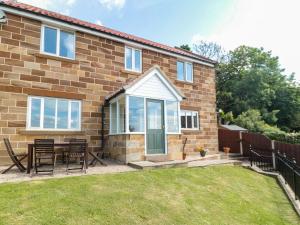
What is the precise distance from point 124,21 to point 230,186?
1454 centimetres

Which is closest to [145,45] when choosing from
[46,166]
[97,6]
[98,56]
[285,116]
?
[98,56]

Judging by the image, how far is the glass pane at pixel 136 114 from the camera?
10.0 m

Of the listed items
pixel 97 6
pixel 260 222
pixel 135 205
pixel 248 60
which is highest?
pixel 248 60

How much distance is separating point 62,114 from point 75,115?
1.99ft

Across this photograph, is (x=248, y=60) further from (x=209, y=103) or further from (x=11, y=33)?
(x=11, y=33)

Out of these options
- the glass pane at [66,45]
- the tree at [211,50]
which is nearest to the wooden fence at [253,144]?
the glass pane at [66,45]

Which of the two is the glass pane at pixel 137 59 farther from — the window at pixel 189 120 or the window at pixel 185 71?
the window at pixel 189 120

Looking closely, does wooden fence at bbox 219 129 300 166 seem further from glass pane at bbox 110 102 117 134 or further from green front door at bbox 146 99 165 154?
glass pane at bbox 110 102 117 134

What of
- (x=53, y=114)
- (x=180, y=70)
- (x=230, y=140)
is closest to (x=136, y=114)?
(x=53, y=114)

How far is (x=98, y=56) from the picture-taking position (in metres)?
11.5

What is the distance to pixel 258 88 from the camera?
32.9 meters

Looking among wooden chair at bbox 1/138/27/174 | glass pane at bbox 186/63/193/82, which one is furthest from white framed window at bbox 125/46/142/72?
wooden chair at bbox 1/138/27/174

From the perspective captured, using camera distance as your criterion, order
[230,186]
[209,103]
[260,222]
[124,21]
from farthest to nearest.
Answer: [124,21]
[209,103]
[230,186]
[260,222]

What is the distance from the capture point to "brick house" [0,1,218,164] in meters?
9.27
